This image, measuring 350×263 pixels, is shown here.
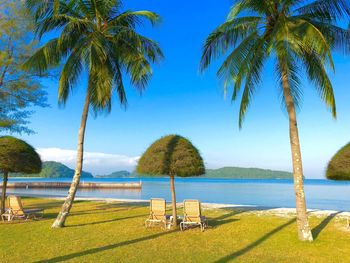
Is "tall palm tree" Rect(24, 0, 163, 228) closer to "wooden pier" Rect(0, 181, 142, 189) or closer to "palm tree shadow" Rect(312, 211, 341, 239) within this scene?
"palm tree shadow" Rect(312, 211, 341, 239)

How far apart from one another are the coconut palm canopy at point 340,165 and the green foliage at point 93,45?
7593mm

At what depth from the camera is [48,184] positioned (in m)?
66.1

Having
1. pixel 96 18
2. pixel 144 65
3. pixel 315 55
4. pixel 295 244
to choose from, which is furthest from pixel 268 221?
pixel 96 18

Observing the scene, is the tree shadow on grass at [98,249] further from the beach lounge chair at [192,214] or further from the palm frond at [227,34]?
the palm frond at [227,34]

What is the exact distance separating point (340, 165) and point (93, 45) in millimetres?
9192

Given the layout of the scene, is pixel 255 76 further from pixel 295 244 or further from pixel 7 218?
pixel 7 218

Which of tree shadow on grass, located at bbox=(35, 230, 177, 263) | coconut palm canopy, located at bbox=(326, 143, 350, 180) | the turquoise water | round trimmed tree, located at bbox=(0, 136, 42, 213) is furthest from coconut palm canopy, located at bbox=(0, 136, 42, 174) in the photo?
the turquoise water

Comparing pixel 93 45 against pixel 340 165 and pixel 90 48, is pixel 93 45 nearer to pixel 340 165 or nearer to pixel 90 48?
pixel 90 48

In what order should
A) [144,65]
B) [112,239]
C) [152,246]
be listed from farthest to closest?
[144,65] → [112,239] → [152,246]

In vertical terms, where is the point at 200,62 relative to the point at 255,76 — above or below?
above

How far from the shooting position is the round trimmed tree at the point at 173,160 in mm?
11695

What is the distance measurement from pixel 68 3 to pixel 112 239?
28.3ft

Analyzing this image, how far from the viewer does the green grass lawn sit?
7.43 meters

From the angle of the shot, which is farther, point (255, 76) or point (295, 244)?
point (255, 76)
